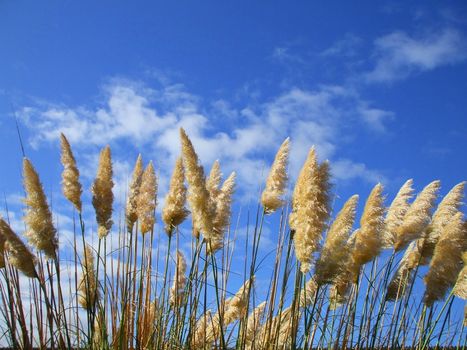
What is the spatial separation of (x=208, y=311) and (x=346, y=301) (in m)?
1.01

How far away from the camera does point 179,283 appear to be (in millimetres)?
4336

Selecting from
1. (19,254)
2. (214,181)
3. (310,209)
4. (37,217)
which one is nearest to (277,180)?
(214,181)

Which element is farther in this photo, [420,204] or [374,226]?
[420,204]

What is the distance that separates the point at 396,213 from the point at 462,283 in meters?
0.69

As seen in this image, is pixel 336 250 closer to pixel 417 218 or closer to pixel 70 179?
pixel 417 218

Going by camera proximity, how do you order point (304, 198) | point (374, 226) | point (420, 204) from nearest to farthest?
point (304, 198) < point (374, 226) < point (420, 204)

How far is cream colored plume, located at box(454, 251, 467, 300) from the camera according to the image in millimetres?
3726

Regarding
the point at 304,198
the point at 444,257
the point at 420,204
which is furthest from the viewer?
the point at 420,204

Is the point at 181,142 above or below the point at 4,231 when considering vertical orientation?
above

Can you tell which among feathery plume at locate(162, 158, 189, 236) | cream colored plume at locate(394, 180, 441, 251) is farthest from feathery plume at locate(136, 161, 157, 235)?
cream colored plume at locate(394, 180, 441, 251)

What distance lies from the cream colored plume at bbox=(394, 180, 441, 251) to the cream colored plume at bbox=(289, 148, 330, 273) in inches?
44.7

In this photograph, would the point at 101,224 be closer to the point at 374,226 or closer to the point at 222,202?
the point at 222,202

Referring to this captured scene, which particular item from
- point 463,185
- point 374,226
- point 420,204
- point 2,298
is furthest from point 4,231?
point 463,185

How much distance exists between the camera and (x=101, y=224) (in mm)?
4059
